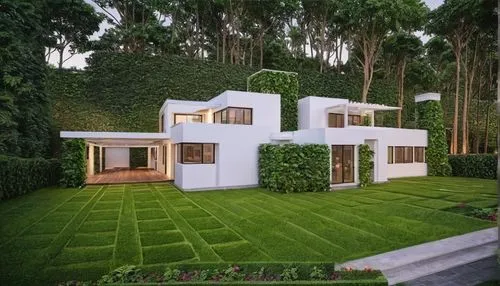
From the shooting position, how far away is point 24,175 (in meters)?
12.5

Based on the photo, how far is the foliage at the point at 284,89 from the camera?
19.1m

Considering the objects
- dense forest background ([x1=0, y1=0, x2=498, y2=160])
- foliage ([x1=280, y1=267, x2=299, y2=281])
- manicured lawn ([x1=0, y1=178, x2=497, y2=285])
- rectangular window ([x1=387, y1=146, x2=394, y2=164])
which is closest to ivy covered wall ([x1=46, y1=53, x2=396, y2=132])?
dense forest background ([x1=0, y1=0, x2=498, y2=160])

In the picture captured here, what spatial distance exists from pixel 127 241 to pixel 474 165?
20.6 metres

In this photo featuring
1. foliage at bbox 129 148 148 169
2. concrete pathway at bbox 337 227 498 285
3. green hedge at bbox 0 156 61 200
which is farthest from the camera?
foliage at bbox 129 148 148 169

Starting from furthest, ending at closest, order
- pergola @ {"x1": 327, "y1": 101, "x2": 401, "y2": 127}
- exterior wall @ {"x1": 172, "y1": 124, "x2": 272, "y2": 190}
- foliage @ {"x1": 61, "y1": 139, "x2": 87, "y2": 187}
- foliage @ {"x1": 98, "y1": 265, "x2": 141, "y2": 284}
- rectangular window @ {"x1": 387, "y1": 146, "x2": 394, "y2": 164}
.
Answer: rectangular window @ {"x1": 387, "y1": 146, "x2": 394, "y2": 164}, pergola @ {"x1": 327, "y1": 101, "x2": 401, "y2": 127}, foliage @ {"x1": 61, "y1": 139, "x2": 87, "y2": 187}, exterior wall @ {"x1": 172, "y1": 124, "x2": 272, "y2": 190}, foliage @ {"x1": 98, "y1": 265, "x2": 141, "y2": 284}

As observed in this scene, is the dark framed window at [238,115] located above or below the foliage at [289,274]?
above

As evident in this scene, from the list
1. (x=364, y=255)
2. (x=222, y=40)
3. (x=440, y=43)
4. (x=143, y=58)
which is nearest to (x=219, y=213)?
(x=364, y=255)

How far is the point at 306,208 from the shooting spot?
956cm

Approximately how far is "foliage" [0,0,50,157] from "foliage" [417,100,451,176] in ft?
78.0

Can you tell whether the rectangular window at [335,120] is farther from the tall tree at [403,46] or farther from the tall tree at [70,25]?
the tall tree at [70,25]

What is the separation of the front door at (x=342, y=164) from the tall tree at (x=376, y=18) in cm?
1229

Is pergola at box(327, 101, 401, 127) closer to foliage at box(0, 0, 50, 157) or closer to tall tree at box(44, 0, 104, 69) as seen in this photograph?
foliage at box(0, 0, 50, 157)

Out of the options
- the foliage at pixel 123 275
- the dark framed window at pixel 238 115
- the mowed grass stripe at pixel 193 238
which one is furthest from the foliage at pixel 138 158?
the foliage at pixel 123 275

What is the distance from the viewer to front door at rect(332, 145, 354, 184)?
13922mm
